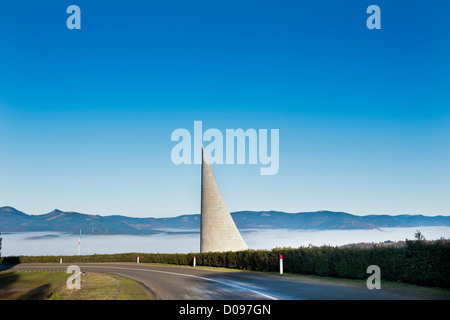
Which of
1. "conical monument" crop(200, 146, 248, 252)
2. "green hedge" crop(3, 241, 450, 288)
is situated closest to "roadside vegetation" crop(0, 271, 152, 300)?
"green hedge" crop(3, 241, 450, 288)

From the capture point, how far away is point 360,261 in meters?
14.8

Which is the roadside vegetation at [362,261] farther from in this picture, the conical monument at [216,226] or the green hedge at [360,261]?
the conical monument at [216,226]

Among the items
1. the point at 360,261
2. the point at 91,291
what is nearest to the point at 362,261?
the point at 360,261

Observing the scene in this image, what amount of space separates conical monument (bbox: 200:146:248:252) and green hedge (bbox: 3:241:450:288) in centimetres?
604

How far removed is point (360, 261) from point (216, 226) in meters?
19.2

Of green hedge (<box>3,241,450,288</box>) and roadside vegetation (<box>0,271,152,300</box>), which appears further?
green hedge (<box>3,241,450,288</box>)

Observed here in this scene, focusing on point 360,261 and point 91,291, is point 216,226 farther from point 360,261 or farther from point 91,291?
point 91,291

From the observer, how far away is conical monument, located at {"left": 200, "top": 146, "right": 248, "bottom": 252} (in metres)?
32.3

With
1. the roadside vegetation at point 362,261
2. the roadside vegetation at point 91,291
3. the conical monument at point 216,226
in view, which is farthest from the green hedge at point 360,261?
the roadside vegetation at point 91,291

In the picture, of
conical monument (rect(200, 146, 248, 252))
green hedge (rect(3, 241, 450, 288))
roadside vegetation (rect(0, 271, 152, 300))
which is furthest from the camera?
conical monument (rect(200, 146, 248, 252))

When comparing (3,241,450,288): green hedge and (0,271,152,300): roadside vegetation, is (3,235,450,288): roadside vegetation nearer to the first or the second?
(3,241,450,288): green hedge

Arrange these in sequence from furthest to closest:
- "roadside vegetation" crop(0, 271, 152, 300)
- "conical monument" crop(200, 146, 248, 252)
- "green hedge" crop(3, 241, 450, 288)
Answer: "conical monument" crop(200, 146, 248, 252), "green hedge" crop(3, 241, 450, 288), "roadside vegetation" crop(0, 271, 152, 300)

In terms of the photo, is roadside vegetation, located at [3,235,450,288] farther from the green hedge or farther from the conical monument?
the conical monument

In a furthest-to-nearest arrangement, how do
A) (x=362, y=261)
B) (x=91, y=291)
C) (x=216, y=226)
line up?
(x=216, y=226)
(x=362, y=261)
(x=91, y=291)
